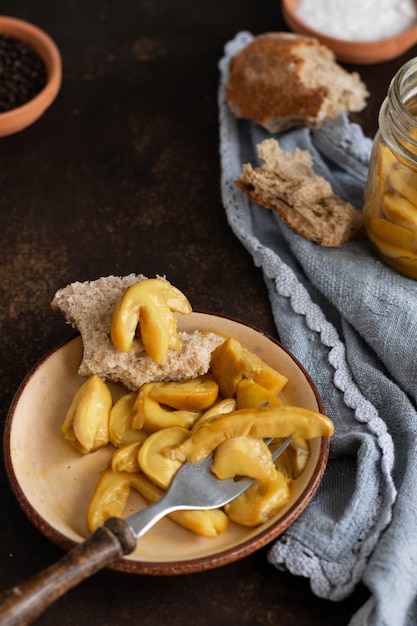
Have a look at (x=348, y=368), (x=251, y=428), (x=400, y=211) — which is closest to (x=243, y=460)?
(x=251, y=428)

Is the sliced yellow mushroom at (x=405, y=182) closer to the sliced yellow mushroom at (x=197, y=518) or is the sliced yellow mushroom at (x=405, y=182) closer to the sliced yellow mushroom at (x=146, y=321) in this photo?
the sliced yellow mushroom at (x=146, y=321)

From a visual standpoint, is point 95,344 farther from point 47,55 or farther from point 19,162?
point 47,55

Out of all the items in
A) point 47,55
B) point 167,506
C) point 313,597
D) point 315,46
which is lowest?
point 313,597

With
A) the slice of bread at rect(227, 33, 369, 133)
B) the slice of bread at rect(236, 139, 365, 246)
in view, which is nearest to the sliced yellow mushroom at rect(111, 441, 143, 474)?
the slice of bread at rect(236, 139, 365, 246)

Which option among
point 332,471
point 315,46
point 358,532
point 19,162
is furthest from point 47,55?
point 358,532

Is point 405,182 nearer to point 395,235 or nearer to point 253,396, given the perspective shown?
point 395,235

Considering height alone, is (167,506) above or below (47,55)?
below

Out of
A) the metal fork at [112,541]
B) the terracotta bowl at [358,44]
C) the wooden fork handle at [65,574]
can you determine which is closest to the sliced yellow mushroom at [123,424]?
the metal fork at [112,541]
